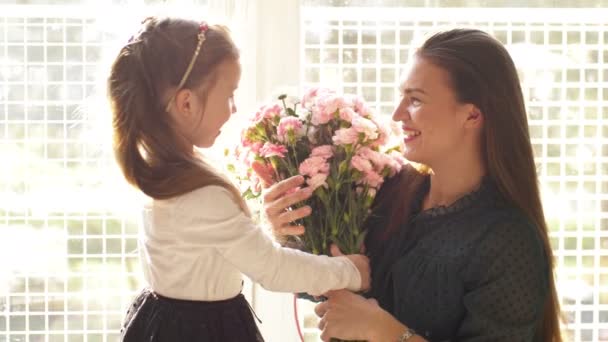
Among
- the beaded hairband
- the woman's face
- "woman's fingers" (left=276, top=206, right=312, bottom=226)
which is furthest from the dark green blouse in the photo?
the beaded hairband

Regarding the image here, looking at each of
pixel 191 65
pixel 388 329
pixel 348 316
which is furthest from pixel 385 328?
pixel 191 65

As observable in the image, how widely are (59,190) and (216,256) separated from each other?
1066 millimetres

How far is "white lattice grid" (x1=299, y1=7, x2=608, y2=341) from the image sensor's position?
9.96 feet

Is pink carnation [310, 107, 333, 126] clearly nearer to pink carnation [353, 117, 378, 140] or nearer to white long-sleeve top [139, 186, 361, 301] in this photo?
pink carnation [353, 117, 378, 140]

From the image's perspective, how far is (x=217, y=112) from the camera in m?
2.17

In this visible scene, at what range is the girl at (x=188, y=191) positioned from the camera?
6.85 ft

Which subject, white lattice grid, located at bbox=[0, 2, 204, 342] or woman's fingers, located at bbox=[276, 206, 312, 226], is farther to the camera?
white lattice grid, located at bbox=[0, 2, 204, 342]

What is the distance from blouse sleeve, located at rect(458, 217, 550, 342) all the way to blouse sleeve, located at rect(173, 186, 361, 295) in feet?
1.12

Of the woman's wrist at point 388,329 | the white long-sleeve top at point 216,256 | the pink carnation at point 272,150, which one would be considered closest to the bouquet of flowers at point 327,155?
the pink carnation at point 272,150

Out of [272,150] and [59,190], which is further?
[59,190]

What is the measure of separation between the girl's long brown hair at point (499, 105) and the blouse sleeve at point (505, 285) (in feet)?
0.25

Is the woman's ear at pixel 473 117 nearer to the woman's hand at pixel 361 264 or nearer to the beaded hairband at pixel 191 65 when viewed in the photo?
the woman's hand at pixel 361 264

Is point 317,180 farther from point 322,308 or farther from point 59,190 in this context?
point 59,190

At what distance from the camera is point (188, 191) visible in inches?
81.5
